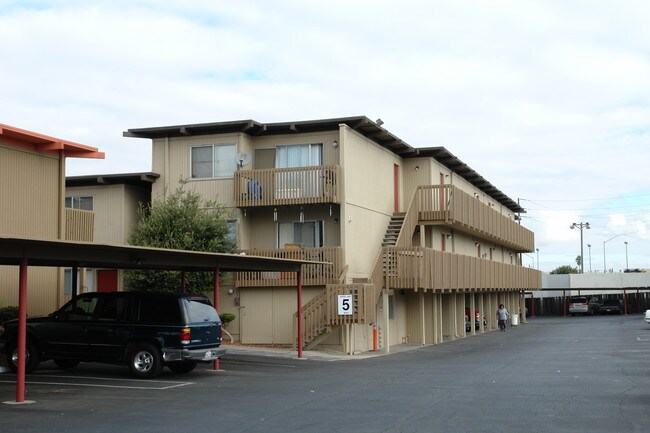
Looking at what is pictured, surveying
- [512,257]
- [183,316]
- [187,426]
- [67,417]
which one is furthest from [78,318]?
[512,257]

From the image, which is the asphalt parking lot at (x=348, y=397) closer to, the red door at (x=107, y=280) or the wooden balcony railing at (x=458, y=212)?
the red door at (x=107, y=280)

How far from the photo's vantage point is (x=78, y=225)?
26109 millimetres

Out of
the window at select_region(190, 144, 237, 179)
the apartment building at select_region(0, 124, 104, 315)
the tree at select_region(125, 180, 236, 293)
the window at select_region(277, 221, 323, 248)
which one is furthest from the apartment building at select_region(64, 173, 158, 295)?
the apartment building at select_region(0, 124, 104, 315)

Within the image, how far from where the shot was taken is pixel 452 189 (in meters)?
35.4

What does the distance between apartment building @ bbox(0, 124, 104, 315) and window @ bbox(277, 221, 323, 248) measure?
8346 mm

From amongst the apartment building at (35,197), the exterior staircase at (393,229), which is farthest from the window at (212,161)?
the exterior staircase at (393,229)

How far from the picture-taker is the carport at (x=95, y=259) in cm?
1470

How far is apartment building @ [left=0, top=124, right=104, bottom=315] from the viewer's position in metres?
22.8

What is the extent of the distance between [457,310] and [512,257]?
21.6 m

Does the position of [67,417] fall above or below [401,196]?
below

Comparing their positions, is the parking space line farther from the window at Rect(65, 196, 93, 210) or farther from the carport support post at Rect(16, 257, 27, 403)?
the window at Rect(65, 196, 93, 210)

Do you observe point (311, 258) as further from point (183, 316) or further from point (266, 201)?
point (183, 316)

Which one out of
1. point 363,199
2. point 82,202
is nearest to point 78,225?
point 82,202

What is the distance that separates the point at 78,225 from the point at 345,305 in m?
8.88
